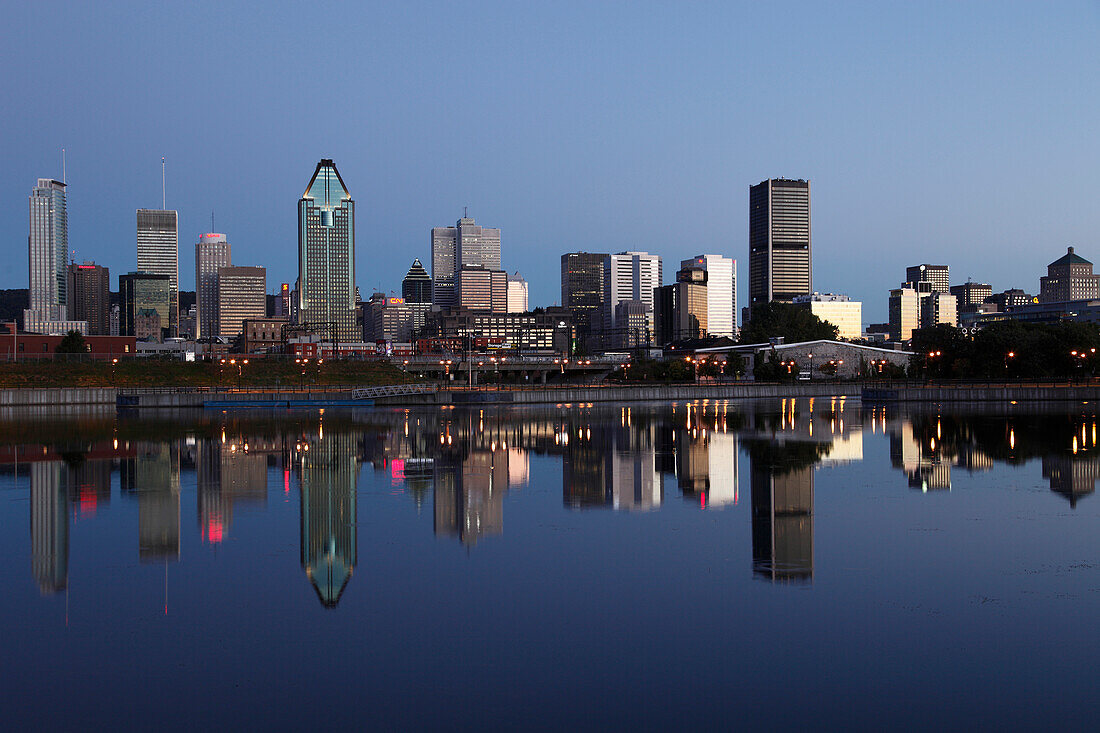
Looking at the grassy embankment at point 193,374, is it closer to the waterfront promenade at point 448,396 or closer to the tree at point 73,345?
the waterfront promenade at point 448,396

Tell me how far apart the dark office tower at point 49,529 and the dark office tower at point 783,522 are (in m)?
13.9

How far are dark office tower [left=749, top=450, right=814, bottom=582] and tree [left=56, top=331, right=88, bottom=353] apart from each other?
131m

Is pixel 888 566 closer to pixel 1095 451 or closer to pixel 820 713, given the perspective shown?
pixel 820 713

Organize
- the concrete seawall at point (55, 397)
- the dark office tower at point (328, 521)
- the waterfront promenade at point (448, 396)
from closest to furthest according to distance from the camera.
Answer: the dark office tower at point (328, 521) < the waterfront promenade at point (448, 396) < the concrete seawall at point (55, 397)

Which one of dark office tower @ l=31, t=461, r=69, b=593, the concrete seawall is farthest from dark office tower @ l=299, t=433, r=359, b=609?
the concrete seawall

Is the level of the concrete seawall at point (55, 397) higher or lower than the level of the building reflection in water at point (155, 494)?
higher

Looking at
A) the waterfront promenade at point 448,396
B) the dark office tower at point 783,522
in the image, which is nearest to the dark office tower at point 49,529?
→ the dark office tower at point 783,522

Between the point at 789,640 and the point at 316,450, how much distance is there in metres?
33.5

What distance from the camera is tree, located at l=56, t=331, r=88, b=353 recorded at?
139875 mm

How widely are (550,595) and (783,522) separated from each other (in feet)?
30.3

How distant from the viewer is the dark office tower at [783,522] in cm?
1902

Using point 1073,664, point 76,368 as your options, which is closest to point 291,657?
point 1073,664

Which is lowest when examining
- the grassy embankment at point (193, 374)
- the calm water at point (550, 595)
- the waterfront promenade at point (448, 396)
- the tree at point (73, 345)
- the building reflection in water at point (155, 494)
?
the calm water at point (550, 595)

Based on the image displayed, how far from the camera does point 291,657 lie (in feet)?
44.8
